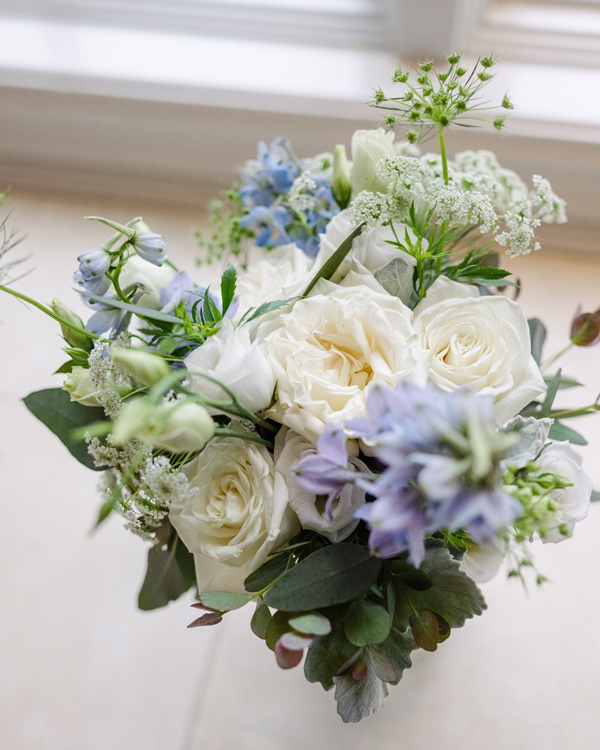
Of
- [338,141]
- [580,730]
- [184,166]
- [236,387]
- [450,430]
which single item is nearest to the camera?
[450,430]

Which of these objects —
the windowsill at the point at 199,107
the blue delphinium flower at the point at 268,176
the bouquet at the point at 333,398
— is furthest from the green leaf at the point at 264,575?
the windowsill at the point at 199,107

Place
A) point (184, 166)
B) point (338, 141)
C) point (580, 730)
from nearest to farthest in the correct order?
point (580, 730), point (338, 141), point (184, 166)

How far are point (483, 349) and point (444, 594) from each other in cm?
16

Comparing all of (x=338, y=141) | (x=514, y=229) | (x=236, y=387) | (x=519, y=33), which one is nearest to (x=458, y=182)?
(x=514, y=229)

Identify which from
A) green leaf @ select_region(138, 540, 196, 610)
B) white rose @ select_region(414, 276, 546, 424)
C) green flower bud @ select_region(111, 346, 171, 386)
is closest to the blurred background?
green leaf @ select_region(138, 540, 196, 610)

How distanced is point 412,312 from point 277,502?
16 cm

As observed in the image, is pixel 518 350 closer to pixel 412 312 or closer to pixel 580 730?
pixel 412 312

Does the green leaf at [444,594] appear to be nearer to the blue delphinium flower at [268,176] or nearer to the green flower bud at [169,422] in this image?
the green flower bud at [169,422]

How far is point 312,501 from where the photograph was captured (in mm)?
472

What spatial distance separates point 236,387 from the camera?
457mm

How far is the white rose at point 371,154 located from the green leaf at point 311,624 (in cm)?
28

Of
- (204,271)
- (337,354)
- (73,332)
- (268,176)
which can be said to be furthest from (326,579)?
(204,271)

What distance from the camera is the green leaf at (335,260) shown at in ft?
1.72

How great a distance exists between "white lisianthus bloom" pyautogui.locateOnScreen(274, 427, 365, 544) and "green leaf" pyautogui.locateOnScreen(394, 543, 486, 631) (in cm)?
6
